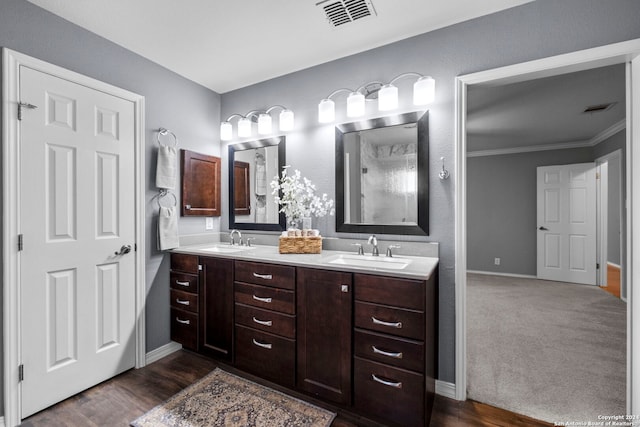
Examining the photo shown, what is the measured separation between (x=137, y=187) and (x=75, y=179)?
0.41 m

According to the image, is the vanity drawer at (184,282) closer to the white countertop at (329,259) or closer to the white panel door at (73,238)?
the white countertop at (329,259)

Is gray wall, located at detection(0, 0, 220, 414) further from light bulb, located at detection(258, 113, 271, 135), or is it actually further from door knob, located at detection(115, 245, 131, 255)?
light bulb, located at detection(258, 113, 271, 135)

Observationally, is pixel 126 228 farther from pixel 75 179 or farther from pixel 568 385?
pixel 568 385

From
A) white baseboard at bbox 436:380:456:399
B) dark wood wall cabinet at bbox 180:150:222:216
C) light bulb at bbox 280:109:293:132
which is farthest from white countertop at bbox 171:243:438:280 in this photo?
light bulb at bbox 280:109:293:132

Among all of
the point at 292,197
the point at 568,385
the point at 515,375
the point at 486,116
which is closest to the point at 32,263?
the point at 292,197

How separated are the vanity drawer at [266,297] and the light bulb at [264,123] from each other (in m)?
1.40

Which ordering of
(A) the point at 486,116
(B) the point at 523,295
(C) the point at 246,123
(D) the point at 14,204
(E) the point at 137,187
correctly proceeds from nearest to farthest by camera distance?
(D) the point at 14,204 < (E) the point at 137,187 < (C) the point at 246,123 < (A) the point at 486,116 < (B) the point at 523,295

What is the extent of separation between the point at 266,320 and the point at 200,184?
59.6 inches

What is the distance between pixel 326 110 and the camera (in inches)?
92.2

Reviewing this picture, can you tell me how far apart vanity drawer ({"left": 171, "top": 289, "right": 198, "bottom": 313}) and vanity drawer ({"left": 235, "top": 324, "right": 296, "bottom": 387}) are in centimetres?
50

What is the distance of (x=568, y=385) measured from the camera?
80.5 inches

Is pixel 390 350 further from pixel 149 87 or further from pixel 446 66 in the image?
pixel 149 87

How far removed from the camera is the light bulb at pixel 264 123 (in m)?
2.70

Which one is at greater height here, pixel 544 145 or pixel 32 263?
pixel 544 145
